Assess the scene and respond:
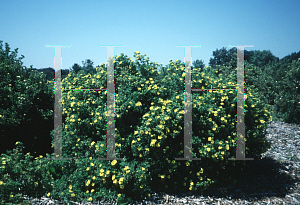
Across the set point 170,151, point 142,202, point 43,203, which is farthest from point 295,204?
point 43,203

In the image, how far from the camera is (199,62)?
62.5 ft

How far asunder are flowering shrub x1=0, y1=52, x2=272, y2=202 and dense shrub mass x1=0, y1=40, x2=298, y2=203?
15 millimetres

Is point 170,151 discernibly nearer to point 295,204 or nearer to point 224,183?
point 224,183

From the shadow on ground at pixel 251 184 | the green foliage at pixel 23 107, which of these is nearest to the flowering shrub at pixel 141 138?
the shadow on ground at pixel 251 184

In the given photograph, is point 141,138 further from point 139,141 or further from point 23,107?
point 23,107

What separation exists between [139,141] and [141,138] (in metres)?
0.08

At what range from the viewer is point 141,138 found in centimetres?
410

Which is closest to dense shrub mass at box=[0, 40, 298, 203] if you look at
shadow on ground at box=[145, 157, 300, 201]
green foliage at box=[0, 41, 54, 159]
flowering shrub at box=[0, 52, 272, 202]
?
flowering shrub at box=[0, 52, 272, 202]

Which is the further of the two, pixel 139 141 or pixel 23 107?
pixel 23 107

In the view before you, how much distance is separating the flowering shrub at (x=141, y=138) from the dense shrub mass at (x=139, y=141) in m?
0.02

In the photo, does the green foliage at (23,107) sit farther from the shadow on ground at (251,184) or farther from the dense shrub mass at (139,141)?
the shadow on ground at (251,184)

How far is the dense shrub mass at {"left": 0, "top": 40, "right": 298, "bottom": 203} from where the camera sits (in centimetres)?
404

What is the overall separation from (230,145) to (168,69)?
1935 millimetres

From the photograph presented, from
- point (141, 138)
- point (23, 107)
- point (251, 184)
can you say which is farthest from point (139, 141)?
point (23, 107)
